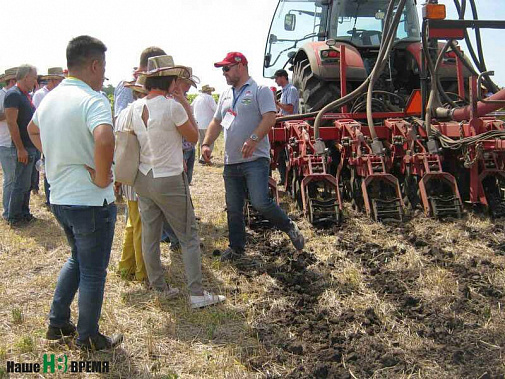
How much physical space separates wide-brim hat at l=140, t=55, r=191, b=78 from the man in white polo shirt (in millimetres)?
484

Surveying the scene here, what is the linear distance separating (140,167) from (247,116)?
117 centimetres

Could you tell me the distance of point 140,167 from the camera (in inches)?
136

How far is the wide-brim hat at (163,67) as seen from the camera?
327 cm

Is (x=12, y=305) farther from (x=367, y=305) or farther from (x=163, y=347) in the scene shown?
(x=367, y=305)

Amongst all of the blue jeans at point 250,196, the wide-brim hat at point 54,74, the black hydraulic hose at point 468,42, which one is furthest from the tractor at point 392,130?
the wide-brim hat at point 54,74

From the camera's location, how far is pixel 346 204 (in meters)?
6.05

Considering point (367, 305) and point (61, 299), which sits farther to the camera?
point (367, 305)

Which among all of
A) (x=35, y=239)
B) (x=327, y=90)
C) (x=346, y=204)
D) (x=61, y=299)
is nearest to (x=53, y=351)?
(x=61, y=299)

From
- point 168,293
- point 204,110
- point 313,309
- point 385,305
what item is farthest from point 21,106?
point 204,110

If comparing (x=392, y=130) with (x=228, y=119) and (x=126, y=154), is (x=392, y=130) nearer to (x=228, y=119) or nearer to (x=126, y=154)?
→ (x=228, y=119)

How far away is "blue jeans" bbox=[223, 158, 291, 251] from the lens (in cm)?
430

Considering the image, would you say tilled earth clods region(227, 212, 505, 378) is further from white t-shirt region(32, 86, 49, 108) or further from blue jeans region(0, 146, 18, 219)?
white t-shirt region(32, 86, 49, 108)

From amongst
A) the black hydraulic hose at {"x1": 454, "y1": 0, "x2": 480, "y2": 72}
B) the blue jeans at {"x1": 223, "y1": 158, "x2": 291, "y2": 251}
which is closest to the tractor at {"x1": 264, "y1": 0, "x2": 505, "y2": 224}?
the black hydraulic hose at {"x1": 454, "y1": 0, "x2": 480, "y2": 72}

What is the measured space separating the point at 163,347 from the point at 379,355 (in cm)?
117
